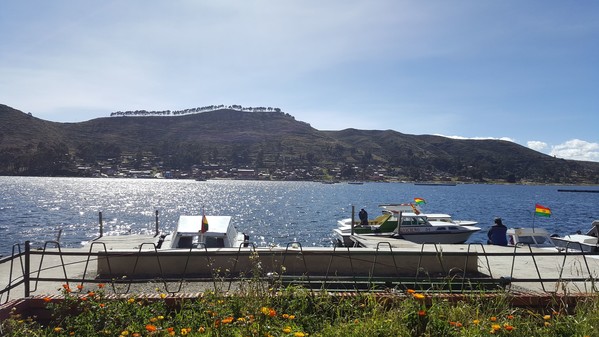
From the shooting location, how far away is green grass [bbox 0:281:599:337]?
5.67m

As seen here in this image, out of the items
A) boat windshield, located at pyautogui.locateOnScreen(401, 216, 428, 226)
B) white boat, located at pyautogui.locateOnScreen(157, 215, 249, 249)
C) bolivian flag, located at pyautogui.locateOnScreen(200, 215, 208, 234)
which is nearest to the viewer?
bolivian flag, located at pyautogui.locateOnScreen(200, 215, 208, 234)

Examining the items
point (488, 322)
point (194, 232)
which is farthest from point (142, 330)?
point (194, 232)

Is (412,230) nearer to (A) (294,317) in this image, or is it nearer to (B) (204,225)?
(B) (204,225)

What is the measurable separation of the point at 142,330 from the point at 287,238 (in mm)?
42136

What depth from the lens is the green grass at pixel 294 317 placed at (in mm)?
5668

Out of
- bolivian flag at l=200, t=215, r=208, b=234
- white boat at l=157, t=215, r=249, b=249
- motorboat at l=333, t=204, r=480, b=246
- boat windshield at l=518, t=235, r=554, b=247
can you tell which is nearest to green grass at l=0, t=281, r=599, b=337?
bolivian flag at l=200, t=215, r=208, b=234

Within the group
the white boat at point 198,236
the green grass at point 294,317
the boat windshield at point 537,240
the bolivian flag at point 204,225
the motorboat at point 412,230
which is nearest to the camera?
the green grass at point 294,317

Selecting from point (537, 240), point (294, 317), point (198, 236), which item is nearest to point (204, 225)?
point (198, 236)

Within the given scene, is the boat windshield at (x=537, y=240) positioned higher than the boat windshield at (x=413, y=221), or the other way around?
the boat windshield at (x=413, y=221)

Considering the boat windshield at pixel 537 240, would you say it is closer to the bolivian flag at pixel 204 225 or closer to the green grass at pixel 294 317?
the bolivian flag at pixel 204 225

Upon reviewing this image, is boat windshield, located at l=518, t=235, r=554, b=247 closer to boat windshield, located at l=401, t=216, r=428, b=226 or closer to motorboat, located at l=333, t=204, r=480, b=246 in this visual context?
motorboat, located at l=333, t=204, r=480, b=246

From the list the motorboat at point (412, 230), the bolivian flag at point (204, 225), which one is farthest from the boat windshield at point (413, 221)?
the bolivian flag at point (204, 225)

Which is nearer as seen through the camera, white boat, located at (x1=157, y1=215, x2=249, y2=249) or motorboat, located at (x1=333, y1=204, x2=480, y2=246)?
white boat, located at (x1=157, y1=215, x2=249, y2=249)

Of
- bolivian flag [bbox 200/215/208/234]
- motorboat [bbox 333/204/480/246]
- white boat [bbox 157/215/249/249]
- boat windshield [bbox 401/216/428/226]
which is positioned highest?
bolivian flag [bbox 200/215/208/234]
